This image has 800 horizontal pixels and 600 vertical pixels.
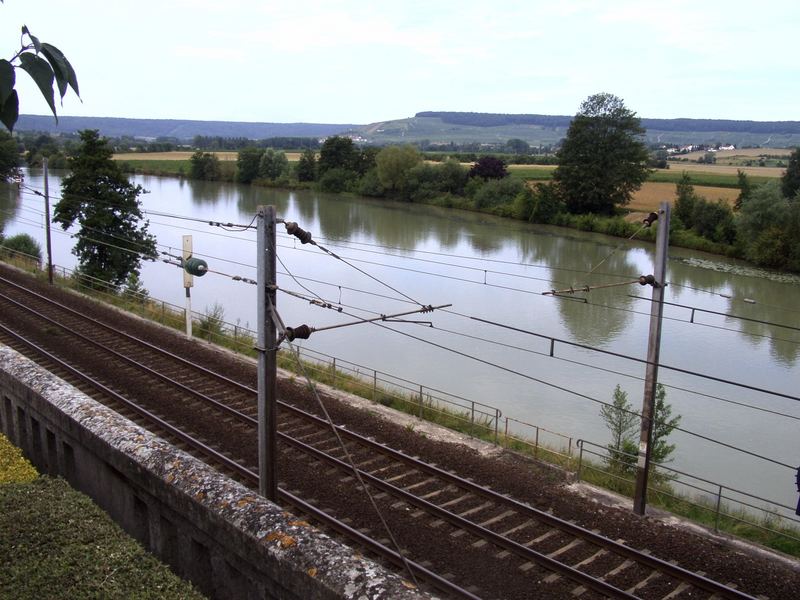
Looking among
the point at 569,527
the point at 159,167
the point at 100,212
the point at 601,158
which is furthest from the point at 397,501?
the point at 159,167

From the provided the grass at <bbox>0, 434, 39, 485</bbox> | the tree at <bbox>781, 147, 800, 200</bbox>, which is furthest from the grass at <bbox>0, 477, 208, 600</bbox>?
the tree at <bbox>781, 147, 800, 200</bbox>

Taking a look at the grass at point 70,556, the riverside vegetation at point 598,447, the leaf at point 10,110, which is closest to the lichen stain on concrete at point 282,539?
the grass at point 70,556

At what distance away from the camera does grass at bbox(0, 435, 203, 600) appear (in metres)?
3.69

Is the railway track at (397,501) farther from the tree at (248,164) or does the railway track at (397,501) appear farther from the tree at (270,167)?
the tree at (248,164)

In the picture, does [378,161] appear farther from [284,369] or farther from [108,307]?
[284,369]

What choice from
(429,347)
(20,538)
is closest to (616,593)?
(20,538)

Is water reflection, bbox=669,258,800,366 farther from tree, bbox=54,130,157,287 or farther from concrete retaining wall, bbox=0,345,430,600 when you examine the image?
tree, bbox=54,130,157,287

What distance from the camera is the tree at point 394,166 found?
2392 inches

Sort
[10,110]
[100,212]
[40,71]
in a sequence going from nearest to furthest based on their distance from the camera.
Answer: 1. [40,71]
2. [10,110]
3. [100,212]

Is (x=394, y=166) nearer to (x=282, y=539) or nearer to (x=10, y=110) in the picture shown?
(x=282, y=539)

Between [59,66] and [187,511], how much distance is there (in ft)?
10.2

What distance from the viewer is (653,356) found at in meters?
8.73

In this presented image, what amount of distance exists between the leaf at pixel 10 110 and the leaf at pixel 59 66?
0.51 feet

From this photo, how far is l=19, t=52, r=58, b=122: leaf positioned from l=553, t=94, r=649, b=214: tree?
49381 mm
